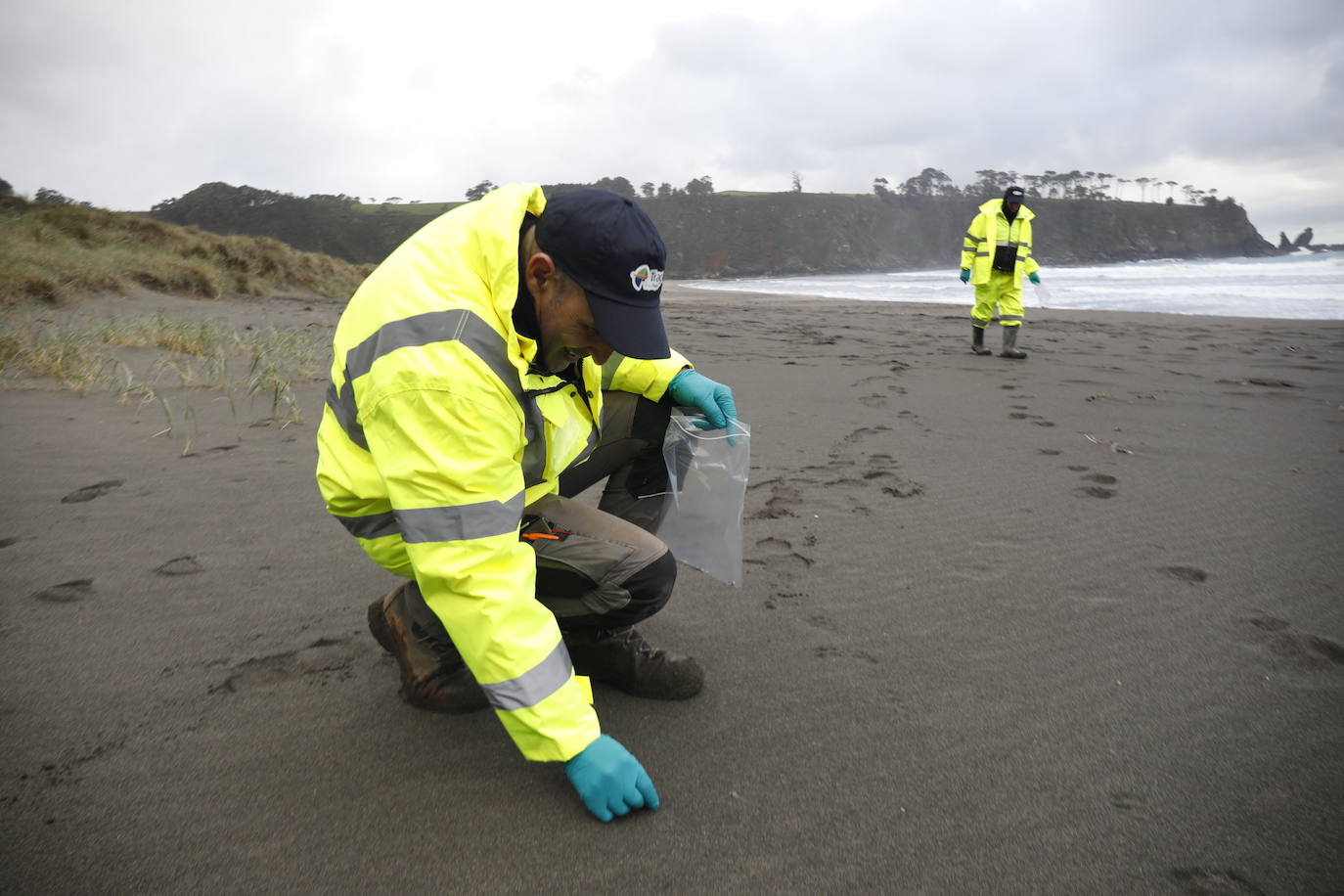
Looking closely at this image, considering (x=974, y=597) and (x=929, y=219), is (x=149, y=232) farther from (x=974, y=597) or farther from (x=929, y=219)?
(x=929, y=219)

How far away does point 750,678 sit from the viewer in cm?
202

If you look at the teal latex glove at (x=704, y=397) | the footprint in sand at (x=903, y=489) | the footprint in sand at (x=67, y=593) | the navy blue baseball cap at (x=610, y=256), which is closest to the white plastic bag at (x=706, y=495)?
the teal latex glove at (x=704, y=397)

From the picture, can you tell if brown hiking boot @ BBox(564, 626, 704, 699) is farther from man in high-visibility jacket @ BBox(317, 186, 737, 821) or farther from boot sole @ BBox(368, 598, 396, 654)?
boot sole @ BBox(368, 598, 396, 654)

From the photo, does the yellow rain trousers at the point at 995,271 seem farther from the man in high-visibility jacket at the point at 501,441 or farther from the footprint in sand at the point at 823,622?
the man in high-visibility jacket at the point at 501,441

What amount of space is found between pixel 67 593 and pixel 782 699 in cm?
211

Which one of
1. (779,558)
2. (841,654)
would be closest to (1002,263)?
(779,558)

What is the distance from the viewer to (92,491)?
311 centimetres

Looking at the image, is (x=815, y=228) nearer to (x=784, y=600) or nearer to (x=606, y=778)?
(x=784, y=600)

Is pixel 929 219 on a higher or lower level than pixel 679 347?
higher

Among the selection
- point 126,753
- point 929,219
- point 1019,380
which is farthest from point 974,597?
point 929,219

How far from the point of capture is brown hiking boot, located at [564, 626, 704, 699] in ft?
6.30

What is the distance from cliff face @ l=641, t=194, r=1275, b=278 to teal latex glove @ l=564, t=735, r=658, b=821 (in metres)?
57.5

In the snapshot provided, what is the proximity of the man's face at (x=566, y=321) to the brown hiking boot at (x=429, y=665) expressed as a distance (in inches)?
28.8

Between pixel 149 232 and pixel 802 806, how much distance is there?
1530cm
